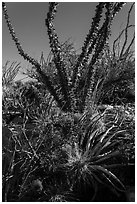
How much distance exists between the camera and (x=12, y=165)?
2633mm

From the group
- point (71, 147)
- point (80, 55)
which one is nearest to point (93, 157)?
point (71, 147)

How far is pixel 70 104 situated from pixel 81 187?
110 centimetres

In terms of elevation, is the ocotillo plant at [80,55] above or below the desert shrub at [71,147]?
above

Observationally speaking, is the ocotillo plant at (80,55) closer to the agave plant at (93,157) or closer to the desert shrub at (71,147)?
the desert shrub at (71,147)

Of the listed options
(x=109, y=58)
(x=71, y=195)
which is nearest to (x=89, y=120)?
(x=71, y=195)

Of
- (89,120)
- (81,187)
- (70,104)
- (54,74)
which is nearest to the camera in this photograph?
(81,187)

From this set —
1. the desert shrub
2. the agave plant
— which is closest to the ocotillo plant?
the desert shrub

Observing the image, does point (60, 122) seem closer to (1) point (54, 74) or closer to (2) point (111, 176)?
(2) point (111, 176)

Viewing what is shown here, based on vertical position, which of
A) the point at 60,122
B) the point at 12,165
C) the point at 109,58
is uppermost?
the point at 109,58

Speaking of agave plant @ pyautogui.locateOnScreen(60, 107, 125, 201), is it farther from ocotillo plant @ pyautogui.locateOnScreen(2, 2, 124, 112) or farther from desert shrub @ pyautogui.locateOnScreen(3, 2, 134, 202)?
ocotillo plant @ pyautogui.locateOnScreen(2, 2, 124, 112)

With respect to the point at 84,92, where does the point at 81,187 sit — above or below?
below

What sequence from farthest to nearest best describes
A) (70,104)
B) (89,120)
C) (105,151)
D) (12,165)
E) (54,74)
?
(54,74) → (70,104) → (89,120) → (105,151) → (12,165)

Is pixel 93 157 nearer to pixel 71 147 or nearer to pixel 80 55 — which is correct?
pixel 71 147

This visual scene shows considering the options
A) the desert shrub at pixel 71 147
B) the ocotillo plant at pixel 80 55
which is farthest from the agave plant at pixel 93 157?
the ocotillo plant at pixel 80 55
